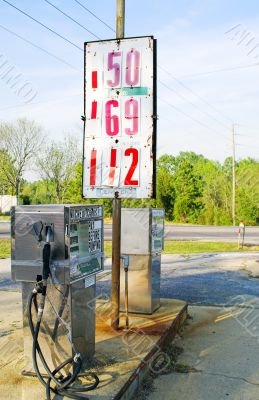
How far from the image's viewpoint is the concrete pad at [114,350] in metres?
3.67

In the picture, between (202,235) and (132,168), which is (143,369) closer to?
(132,168)

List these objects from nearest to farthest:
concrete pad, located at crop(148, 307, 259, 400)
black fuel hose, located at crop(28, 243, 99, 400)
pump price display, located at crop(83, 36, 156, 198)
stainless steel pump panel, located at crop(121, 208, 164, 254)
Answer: black fuel hose, located at crop(28, 243, 99, 400) < concrete pad, located at crop(148, 307, 259, 400) < pump price display, located at crop(83, 36, 156, 198) < stainless steel pump panel, located at crop(121, 208, 164, 254)

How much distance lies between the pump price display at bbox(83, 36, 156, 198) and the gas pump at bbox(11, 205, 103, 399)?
1388 mm

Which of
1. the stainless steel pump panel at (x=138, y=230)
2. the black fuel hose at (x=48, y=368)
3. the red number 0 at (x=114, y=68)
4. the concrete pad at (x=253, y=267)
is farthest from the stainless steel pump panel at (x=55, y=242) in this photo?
the concrete pad at (x=253, y=267)

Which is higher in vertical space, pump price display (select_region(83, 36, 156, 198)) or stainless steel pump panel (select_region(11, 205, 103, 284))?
pump price display (select_region(83, 36, 156, 198))

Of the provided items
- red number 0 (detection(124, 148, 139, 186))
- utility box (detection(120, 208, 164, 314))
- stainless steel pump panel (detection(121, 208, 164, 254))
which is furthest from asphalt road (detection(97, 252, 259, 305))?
red number 0 (detection(124, 148, 139, 186))

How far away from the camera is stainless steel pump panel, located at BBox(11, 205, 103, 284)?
378cm

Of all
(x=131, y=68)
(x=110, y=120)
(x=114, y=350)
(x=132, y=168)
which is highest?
(x=131, y=68)

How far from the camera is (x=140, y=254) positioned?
20.0 ft

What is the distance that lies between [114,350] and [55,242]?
147cm

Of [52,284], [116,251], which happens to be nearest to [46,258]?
[52,284]

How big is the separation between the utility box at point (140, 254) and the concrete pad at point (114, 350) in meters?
0.20

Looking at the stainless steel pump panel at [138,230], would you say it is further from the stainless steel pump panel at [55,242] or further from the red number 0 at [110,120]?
the stainless steel pump panel at [55,242]

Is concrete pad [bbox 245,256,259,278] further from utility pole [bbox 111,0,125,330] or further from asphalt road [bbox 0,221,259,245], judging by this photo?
asphalt road [bbox 0,221,259,245]
